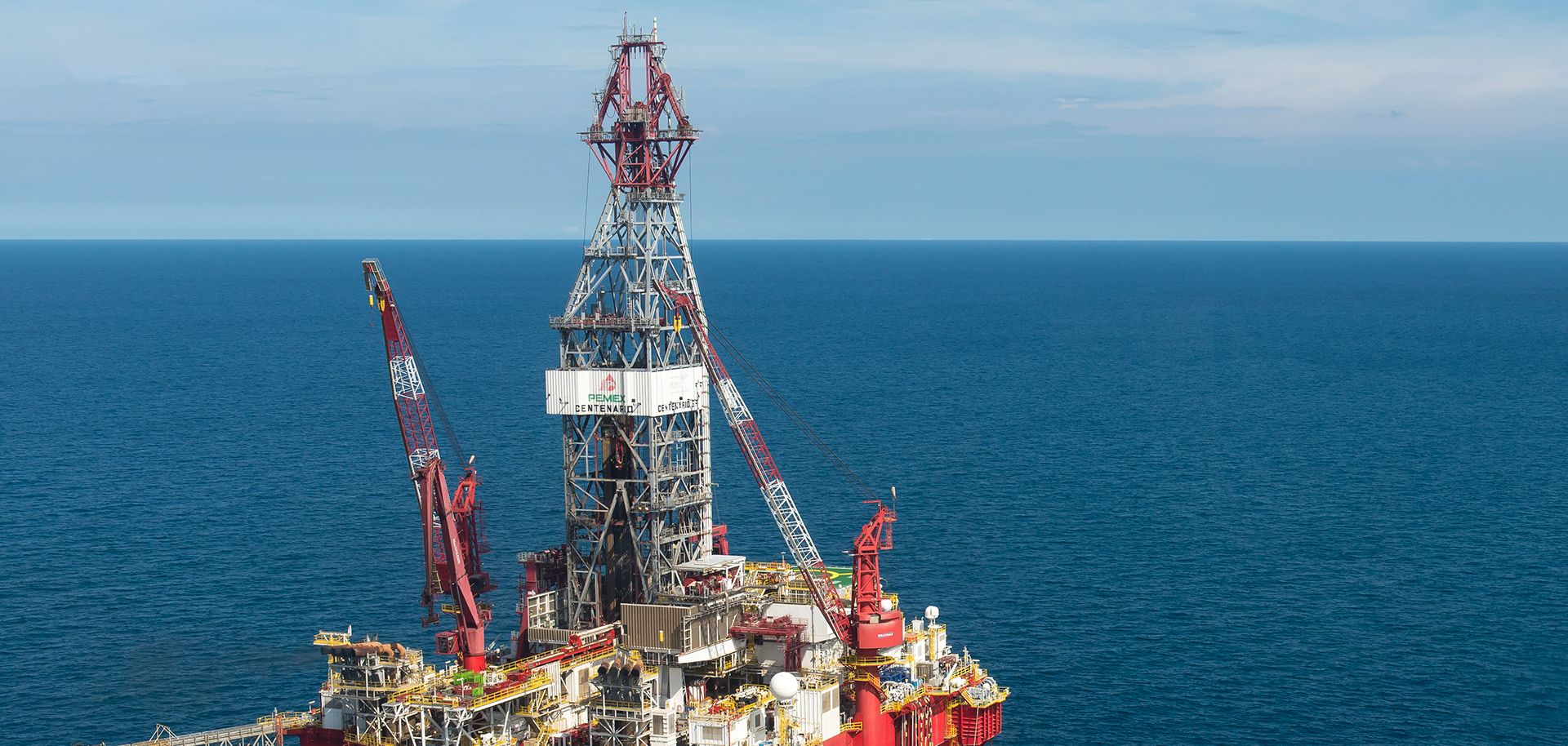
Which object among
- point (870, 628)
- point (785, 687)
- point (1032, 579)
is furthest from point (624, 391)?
point (1032, 579)

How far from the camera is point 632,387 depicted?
96125 mm

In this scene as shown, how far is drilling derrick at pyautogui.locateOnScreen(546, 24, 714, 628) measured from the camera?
97.2 meters

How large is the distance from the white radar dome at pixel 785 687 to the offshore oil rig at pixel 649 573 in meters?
0.28

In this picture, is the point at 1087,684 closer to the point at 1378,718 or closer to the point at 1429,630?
the point at 1378,718

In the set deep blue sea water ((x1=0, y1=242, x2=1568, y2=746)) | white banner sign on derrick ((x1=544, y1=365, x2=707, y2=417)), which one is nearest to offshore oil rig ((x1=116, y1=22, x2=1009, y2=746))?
white banner sign on derrick ((x1=544, y1=365, x2=707, y2=417))

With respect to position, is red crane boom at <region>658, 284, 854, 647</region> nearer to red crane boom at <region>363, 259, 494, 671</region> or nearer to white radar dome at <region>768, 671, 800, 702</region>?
white radar dome at <region>768, 671, 800, 702</region>

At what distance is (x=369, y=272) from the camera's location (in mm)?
95562

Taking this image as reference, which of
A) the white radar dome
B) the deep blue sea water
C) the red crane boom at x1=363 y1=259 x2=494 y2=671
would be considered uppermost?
the red crane boom at x1=363 y1=259 x2=494 y2=671

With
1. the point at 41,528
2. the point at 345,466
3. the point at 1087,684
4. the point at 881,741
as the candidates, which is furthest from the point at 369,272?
the point at 345,466

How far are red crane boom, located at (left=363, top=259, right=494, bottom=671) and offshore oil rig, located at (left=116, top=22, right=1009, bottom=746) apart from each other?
144 mm

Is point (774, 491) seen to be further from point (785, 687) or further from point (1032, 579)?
point (1032, 579)

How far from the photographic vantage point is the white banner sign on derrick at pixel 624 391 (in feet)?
315

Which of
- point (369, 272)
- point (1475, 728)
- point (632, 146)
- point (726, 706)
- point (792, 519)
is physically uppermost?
point (632, 146)

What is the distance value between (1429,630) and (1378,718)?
2161 cm
